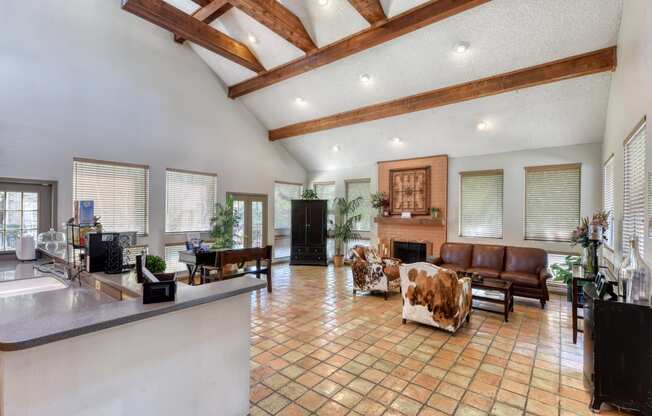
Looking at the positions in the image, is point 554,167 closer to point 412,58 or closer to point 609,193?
point 609,193

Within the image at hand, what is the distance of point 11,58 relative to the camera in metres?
4.32

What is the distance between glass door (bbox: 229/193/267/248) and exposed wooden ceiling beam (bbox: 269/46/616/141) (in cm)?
221

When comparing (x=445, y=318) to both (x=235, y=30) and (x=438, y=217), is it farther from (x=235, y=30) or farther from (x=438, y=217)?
(x=235, y=30)

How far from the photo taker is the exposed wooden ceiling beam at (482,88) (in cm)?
405

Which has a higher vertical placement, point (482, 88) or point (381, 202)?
point (482, 88)

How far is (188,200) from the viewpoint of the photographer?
6.47 metres

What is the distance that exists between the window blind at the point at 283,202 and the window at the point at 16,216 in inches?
190

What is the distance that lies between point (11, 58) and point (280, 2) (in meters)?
3.84

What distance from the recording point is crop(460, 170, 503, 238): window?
630cm

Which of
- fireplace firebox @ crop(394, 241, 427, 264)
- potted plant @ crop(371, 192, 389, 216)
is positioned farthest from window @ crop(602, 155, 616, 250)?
potted plant @ crop(371, 192, 389, 216)

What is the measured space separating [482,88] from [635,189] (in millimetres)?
2646

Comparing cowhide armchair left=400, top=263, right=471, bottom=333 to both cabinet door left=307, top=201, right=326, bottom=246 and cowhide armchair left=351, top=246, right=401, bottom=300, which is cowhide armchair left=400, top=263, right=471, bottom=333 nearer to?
cowhide armchair left=351, top=246, right=401, bottom=300

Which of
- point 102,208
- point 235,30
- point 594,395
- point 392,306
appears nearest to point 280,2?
point 235,30

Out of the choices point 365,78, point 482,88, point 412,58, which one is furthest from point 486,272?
point 365,78
